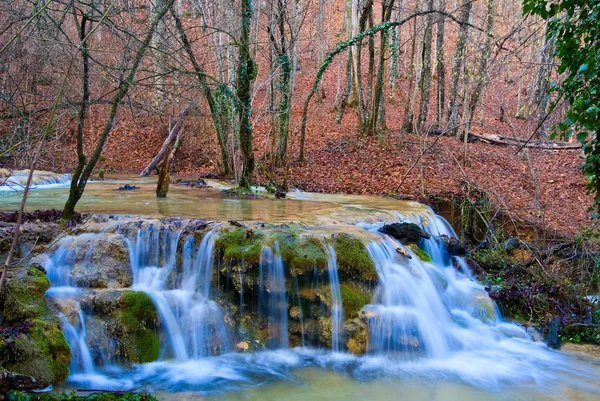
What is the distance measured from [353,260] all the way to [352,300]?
24.1 inches

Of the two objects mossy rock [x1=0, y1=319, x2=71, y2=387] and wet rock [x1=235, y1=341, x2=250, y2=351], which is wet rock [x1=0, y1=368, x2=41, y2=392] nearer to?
mossy rock [x1=0, y1=319, x2=71, y2=387]

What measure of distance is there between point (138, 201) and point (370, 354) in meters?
6.05

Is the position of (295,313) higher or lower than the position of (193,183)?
lower

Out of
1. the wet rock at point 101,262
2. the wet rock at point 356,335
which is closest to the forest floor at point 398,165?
the wet rock at point 101,262

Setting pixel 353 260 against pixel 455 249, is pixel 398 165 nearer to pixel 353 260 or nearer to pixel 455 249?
pixel 455 249

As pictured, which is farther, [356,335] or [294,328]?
[294,328]

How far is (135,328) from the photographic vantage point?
586 centimetres

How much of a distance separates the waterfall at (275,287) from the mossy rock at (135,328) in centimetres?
153

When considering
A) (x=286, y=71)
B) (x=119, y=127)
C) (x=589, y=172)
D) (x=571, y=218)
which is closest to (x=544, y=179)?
(x=571, y=218)

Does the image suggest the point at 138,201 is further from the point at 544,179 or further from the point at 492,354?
the point at 544,179

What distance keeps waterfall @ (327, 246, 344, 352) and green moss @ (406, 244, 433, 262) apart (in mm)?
1900

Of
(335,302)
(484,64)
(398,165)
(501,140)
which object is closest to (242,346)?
(335,302)

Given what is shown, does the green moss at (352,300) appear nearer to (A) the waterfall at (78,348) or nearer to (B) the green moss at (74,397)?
(B) the green moss at (74,397)

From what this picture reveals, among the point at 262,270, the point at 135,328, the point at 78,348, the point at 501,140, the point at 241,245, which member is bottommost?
the point at 78,348
